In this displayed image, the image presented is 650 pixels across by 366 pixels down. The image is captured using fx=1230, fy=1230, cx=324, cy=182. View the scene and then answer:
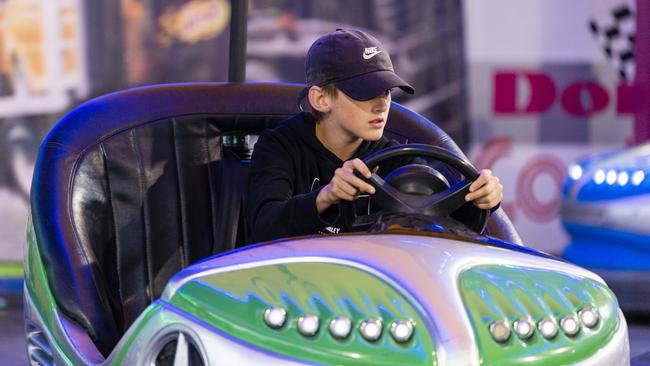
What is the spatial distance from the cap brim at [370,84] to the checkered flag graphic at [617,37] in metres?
4.02

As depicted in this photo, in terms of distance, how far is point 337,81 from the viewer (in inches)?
81.4

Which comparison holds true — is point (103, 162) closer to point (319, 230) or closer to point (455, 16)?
point (319, 230)

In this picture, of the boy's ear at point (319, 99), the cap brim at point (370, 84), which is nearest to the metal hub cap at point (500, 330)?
the cap brim at point (370, 84)

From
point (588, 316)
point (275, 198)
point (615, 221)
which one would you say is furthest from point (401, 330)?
point (615, 221)

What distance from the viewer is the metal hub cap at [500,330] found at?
1.46m

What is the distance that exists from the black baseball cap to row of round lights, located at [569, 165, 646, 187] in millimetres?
2139

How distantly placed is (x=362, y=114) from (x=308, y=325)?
71 cm

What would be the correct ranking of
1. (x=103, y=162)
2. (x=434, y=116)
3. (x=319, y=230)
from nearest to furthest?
(x=319, y=230), (x=103, y=162), (x=434, y=116)

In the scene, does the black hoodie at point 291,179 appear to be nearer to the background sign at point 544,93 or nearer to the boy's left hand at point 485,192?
the boy's left hand at point 485,192

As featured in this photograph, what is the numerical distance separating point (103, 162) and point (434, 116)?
3.56 metres

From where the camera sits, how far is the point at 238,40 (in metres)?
2.49

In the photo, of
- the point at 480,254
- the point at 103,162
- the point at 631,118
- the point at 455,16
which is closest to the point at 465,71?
the point at 455,16

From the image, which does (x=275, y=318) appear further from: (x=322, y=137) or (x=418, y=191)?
(x=322, y=137)

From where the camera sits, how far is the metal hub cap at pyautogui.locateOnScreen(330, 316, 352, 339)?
4.71ft
